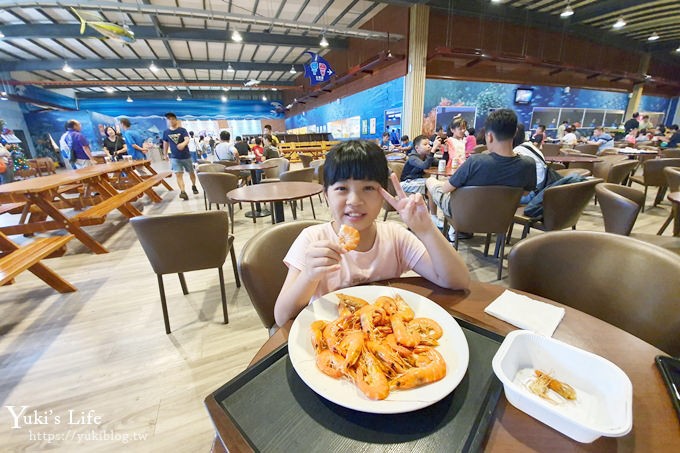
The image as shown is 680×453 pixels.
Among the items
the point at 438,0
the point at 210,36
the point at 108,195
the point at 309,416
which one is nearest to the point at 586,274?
the point at 309,416

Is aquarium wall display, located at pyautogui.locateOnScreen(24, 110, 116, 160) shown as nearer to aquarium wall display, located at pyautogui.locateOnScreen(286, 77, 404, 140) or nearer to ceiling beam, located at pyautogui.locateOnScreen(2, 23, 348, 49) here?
ceiling beam, located at pyautogui.locateOnScreen(2, 23, 348, 49)

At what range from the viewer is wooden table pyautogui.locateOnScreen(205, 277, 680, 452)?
1.57ft

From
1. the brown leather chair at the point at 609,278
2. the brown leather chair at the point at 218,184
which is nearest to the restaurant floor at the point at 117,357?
the brown leather chair at the point at 218,184

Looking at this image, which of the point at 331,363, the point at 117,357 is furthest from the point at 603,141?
the point at 117,357

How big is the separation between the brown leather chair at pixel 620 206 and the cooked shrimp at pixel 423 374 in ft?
7.38

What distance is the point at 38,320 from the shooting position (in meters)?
2.40

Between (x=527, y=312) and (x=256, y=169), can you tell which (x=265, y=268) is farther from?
(x=256, y=169)

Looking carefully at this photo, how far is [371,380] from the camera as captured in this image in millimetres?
561

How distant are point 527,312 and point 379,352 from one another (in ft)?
1.76

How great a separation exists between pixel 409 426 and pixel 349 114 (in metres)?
13.4

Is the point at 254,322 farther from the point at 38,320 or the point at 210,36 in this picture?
the point at 210,36

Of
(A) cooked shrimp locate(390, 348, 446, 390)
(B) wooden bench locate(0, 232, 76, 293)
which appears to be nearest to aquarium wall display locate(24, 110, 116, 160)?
(B) wooden bench locate(0, 232, 76, 293)

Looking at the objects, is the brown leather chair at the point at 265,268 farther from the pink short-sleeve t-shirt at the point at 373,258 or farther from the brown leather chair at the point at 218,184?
the brown leather chair at the point at 218,184

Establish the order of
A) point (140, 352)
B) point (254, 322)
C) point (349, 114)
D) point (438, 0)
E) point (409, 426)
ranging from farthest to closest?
point (349, 114), point (438, 0), point (254, 322), point (140, 352), point (409, 426)
